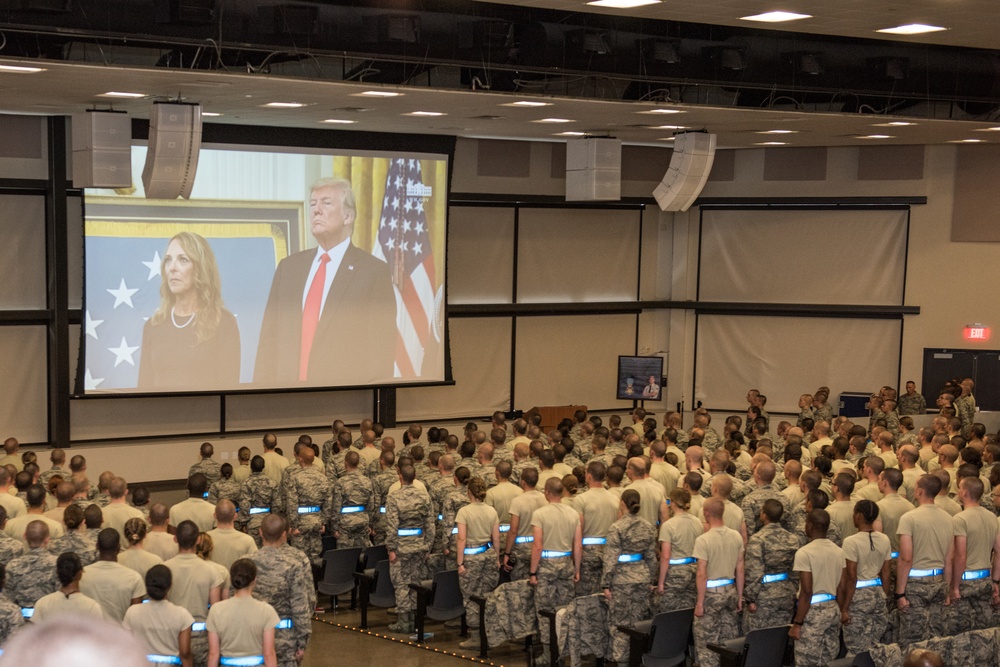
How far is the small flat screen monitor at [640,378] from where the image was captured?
1662 cm

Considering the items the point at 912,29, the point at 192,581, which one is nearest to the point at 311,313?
the point at 192,581

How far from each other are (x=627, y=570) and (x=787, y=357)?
34.8 feet

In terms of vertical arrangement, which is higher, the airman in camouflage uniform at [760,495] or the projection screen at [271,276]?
the projection screen at [271,276]

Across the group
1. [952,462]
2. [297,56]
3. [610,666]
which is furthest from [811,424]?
[297,56]

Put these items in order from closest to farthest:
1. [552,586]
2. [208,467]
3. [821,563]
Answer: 1. [821,563]
2. [552,586]
3. [208,467]

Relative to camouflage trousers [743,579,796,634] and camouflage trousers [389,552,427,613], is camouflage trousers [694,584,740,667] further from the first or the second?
camouflage trousers [389,552,427,613]

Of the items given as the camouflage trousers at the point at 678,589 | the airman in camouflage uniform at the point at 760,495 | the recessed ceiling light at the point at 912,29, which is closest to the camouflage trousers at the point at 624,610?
the camouflage trousers at the point at 678,589

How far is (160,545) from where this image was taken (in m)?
7.13

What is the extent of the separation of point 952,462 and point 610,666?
11.7ft

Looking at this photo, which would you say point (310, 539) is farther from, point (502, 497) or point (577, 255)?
point (577, 255)

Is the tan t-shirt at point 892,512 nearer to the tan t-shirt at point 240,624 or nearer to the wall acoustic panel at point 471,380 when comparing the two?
the tan t-shirt at point 240,624

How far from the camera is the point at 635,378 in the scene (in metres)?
16.8

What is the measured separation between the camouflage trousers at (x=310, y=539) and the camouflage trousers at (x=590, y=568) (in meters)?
2.36

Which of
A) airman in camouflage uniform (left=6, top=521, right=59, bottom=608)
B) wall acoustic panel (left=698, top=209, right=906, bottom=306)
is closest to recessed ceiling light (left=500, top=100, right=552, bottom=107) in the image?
airman in camouflage uniform (left=6, top=521, right=59, bottom=608)
